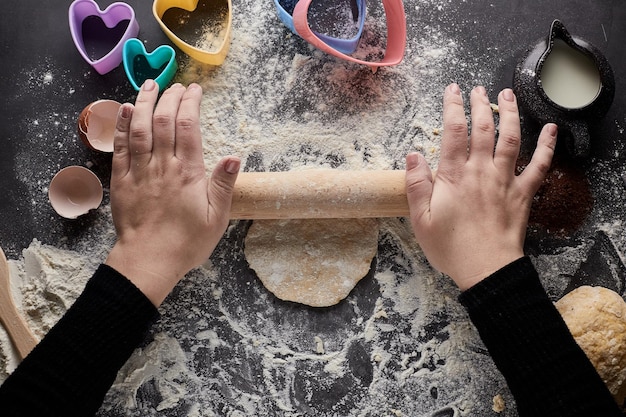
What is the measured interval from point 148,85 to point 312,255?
21.0 inches

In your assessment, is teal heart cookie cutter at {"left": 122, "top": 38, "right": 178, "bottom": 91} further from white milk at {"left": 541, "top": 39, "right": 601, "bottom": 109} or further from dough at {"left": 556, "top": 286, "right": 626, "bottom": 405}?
dough at {"left": 556, "top": 286, "right": 626, "bottom": 405}

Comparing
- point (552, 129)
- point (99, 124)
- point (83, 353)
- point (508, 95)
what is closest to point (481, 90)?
point (508, 95)

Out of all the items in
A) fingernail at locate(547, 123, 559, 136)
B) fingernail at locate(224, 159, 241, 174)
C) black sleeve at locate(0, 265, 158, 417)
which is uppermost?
fingernail at locate(547, 123, 559, 136)

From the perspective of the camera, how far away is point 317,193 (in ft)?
4.70

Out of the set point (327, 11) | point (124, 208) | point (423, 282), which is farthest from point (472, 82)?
point (124, 208)

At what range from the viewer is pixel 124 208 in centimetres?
141

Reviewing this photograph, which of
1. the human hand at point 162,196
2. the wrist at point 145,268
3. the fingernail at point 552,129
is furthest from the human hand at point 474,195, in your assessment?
the wrist at point 145,268

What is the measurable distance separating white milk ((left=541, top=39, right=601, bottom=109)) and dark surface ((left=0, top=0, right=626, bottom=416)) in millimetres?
119

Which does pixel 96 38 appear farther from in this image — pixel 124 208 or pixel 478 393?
pixel 478 393

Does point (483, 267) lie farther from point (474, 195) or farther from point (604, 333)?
point (604, 333)

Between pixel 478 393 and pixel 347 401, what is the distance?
11.8 inches

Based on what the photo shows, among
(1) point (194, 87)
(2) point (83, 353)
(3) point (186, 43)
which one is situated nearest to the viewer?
(2) point (83, 353)

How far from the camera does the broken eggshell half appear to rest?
1.52 m

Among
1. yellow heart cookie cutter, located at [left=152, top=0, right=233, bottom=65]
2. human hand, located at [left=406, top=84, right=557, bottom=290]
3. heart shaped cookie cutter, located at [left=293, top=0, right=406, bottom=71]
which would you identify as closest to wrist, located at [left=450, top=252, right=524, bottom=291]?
human hand, located at [left=406, top=84, right=557, bottom=290]
